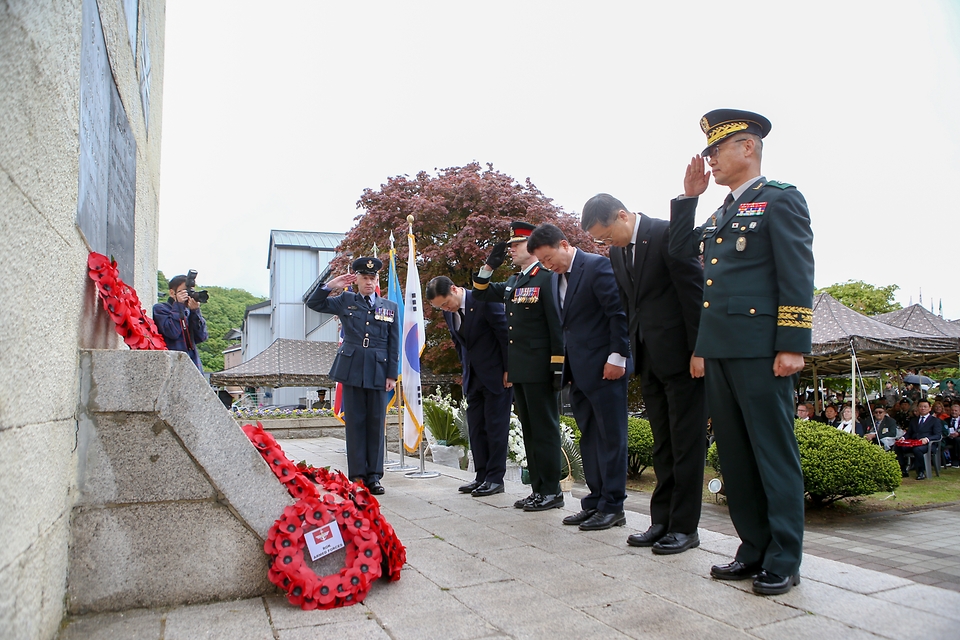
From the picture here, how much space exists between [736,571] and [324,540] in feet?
5.57

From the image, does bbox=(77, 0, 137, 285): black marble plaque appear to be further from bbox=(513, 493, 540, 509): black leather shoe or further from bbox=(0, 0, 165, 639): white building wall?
bbox=(513, 493, 540, 509): black leather shoe

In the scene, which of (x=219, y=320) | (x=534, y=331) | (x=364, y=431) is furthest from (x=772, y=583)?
(x=219, y=320)

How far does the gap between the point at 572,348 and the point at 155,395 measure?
2407mm

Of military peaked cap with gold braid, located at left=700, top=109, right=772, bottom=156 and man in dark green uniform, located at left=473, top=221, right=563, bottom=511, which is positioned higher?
military peaked cap with gold braid, located at left=700, top=109, right=772, bottom=156

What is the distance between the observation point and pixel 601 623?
2281mm

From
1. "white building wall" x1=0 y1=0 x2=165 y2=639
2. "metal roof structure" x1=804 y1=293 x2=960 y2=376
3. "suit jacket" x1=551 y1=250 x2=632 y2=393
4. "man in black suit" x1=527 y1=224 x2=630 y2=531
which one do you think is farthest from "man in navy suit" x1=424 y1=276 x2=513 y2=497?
Result: "metal roof structure" x1=804 y1=293 x2=960 y2=376

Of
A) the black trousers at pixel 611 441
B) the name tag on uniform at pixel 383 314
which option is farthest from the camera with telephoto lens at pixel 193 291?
the black trousers at pixel 611 441

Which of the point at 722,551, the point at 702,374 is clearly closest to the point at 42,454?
the point at 702,374

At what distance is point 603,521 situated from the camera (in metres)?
3.84

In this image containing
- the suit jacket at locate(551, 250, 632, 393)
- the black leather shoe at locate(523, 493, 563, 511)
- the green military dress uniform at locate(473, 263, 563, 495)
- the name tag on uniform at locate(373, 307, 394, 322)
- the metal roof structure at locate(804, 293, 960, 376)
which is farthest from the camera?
the metal roof structure at locate(804, 293, 960, 376)

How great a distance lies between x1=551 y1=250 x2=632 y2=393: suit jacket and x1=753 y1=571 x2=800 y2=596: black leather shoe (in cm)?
148

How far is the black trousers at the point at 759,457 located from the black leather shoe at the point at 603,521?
106 cm

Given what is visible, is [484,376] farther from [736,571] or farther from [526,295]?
[736,571]

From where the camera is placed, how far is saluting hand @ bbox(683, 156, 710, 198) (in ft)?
10.3
